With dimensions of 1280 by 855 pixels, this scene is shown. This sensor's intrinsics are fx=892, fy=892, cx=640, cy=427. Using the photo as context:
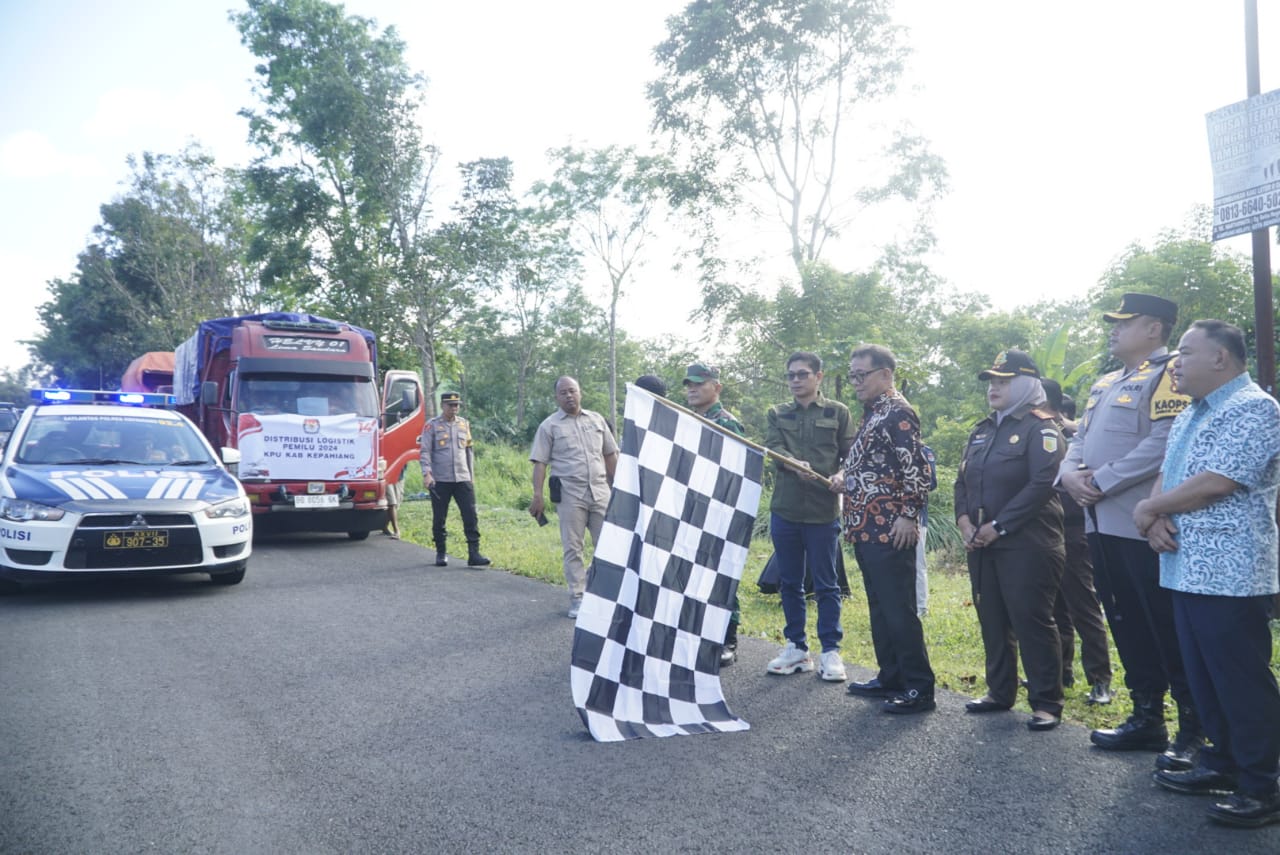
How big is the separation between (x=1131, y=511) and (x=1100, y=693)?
4.59 feet

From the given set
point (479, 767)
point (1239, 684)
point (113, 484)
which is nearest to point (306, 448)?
point (113, 484)

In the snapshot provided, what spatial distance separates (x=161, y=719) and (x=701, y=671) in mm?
2801

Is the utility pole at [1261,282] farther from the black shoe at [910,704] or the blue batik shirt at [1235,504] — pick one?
the black shoe at [910,704]

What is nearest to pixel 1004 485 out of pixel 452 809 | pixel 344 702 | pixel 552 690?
pixel 552 690

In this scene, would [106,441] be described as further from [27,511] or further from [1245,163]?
[1245,163]

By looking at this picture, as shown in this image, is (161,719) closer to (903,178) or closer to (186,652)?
(186,652)

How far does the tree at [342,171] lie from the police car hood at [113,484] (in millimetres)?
12803

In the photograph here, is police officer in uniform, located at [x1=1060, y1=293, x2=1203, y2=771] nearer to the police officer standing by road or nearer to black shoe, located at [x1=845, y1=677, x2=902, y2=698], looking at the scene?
black shoe, located at [x1=845, y1=677, x2=902, y2=698]

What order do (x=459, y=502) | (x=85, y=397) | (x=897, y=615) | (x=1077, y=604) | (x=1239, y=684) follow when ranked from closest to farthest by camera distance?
(x=1239, y=684) < (x=897, y=615) < (x=1077, y=604) < (x=85, y=397) < (x=459, y=502)

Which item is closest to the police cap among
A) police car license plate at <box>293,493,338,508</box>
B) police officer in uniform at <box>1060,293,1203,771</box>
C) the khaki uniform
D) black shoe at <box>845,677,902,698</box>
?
police officer in uniform at <box>1060,293,1203,771</box>

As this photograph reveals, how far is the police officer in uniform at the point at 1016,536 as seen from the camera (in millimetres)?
4562

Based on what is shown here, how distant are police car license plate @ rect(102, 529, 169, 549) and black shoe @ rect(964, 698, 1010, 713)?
263 inches

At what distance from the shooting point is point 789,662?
553cm

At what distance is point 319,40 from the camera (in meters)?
24.2
